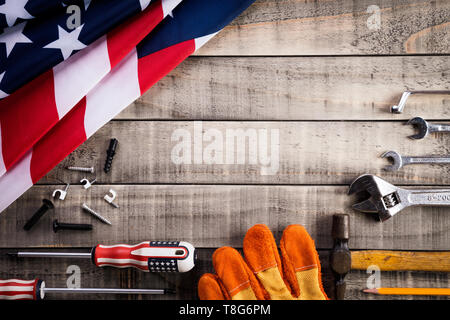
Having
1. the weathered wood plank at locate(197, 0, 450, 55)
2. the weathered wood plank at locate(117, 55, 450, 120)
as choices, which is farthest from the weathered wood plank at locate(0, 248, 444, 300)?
the weathered wood plank at locate(197, 0, 450, 55)

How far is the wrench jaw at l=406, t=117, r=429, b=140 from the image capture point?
0.98 metres

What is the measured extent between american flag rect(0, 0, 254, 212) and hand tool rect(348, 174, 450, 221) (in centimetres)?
63

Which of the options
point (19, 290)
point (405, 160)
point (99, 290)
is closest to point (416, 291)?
point (405, 160)

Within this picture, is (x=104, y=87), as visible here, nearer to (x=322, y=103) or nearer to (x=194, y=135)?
(x=194, y=135)

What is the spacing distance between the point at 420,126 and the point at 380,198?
0.25 metres

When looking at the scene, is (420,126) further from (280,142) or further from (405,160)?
(280,142)

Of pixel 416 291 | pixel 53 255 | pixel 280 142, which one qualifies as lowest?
pixel 416 291

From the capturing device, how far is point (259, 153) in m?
1.01

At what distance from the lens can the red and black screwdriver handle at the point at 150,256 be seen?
93 centimetres

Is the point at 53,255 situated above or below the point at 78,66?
below

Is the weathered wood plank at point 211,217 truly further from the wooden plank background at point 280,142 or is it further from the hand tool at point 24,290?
the hand tool at point 24,290

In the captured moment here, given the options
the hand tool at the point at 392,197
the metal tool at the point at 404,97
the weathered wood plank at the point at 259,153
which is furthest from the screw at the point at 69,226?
the metal tool at the point at 404,97

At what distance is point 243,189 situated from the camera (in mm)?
1009
